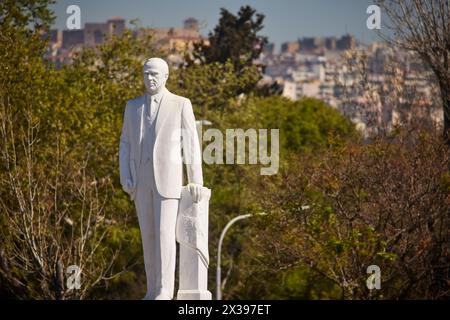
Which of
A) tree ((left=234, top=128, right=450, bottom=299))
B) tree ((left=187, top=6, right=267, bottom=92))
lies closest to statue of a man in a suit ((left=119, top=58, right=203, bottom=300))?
tree ((left=234, top=128, right=450, bottom=299))

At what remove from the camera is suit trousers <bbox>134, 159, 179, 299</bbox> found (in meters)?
22.7

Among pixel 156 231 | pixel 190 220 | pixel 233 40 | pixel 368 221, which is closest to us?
pixel 156 231

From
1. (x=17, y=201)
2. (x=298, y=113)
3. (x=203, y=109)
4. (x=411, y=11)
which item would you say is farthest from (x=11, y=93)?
(x=298, y=113)

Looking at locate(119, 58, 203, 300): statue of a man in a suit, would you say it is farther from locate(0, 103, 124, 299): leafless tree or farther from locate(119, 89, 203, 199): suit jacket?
locate(0, 103, 124, 299): leafless tree

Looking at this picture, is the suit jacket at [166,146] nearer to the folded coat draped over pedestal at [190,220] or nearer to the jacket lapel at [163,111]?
the jacket lapel at [163,111]

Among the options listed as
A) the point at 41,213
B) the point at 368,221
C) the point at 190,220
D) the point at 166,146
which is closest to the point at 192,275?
the point at 190,220

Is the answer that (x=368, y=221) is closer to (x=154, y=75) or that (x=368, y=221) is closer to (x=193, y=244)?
(x=193, y=244)

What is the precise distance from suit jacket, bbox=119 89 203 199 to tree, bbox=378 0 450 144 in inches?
633

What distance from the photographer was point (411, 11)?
1601 inches

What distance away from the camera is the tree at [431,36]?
127 ft

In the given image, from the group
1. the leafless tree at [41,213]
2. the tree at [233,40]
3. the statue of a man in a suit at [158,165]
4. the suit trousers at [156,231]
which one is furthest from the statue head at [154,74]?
the tree at [233,40]

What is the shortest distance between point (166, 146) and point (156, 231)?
1067mm

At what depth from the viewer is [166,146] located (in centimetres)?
2275

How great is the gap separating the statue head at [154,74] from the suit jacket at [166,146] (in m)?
0.18
